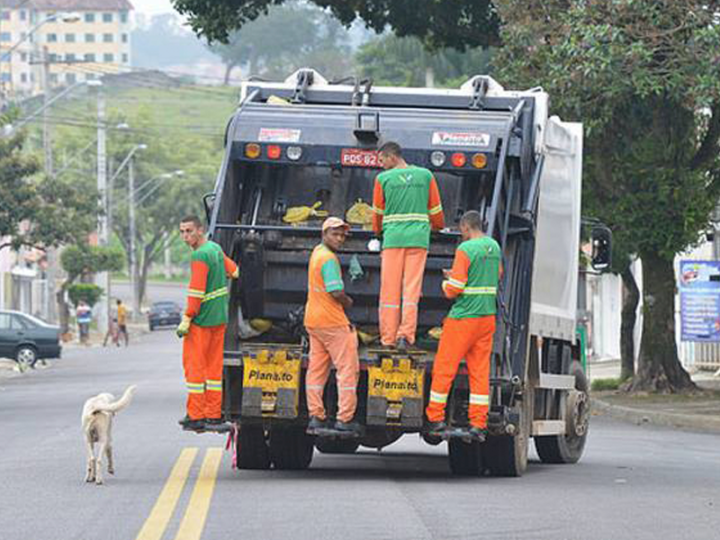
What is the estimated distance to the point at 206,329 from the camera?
13.8 meters

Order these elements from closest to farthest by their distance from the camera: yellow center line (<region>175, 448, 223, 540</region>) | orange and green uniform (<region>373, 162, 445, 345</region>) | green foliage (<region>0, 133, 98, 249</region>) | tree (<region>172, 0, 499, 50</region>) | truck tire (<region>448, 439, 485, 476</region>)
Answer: yellow center line (<region>175, 448, 223, 540</region>) < orange and green uniform (<region>373, 162, 445, 345</region>) < truck tire (<region>448, 439, 485, 476</region>) < tree (<region>172, 0, 499, 50</region>) < green foliage (<region>0, 133, 98, 249</region>)

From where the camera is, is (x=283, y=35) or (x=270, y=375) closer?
(x=270, y=375)

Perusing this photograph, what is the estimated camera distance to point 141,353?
5094 cm

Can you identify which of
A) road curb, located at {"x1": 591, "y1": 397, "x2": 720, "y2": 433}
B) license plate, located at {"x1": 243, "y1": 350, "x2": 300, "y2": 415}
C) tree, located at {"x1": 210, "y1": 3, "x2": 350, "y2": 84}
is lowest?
road curb, located at {"x1": 591, "y1": 397, "x2": 720, "y2": 433}

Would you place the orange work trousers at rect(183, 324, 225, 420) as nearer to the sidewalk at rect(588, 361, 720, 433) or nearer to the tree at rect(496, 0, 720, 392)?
the tree at rect(496, 0, 720, 392)

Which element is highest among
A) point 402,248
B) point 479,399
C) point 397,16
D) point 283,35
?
point 283,35

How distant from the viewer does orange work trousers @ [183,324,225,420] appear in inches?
540

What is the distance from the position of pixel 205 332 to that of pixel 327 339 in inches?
38.5

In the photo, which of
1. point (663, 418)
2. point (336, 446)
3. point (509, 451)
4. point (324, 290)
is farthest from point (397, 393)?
point (663, 418)

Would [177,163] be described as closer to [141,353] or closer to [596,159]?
[141,353]

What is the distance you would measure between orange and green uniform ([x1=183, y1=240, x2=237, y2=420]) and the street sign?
1949 centimetres

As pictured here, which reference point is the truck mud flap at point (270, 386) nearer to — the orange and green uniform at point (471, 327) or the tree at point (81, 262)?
the orange and green uniform at point (471, 327)

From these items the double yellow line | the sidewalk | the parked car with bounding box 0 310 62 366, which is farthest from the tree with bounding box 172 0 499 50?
the double yellow line

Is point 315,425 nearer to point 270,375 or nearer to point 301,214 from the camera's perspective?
point 270,375
